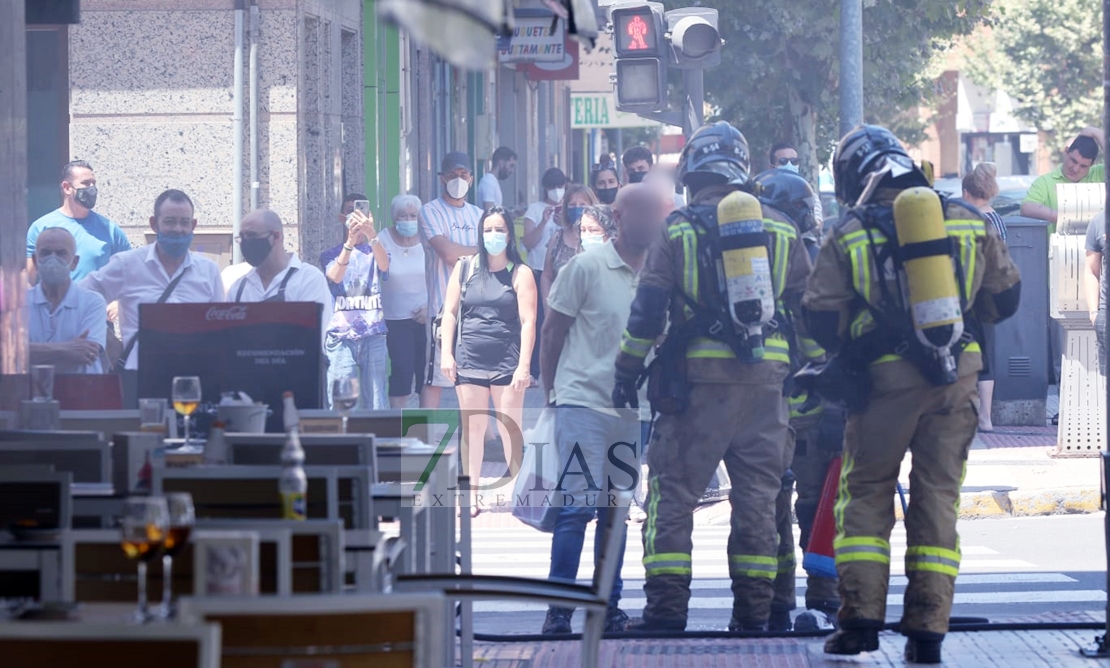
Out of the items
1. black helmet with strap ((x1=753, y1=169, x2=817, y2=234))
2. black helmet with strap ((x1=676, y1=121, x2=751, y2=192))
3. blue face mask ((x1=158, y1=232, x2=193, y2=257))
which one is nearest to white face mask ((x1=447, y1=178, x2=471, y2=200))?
blue face mask ((x1=158, y1=232, x2=193, y2=257))

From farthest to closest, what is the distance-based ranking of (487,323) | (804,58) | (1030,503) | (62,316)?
(804,58), (1030,503), (487,323), (62,316)

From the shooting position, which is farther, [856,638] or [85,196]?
[85,196]

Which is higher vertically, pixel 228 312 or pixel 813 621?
pixel 228 312

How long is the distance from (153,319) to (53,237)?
3.78 m

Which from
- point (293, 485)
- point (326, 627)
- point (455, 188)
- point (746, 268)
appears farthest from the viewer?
point (455, 188)

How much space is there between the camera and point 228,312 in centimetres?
748

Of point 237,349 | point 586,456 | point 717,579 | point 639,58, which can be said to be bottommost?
point 717,579

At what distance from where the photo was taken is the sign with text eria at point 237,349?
7480 mm

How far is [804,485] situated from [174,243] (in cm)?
381

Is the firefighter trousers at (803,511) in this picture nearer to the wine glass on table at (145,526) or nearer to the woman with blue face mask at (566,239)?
→ the wine glass on table at (145,526)

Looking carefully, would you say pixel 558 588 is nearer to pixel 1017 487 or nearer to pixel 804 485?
pixel 804 485

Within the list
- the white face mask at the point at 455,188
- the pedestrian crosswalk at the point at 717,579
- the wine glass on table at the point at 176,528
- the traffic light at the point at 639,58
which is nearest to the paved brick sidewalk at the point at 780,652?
the pedestrian crosswalk at the point at 717,579

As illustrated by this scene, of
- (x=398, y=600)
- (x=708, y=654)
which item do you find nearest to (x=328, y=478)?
(x=398, y=600)

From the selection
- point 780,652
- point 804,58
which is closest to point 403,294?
point 780,652
